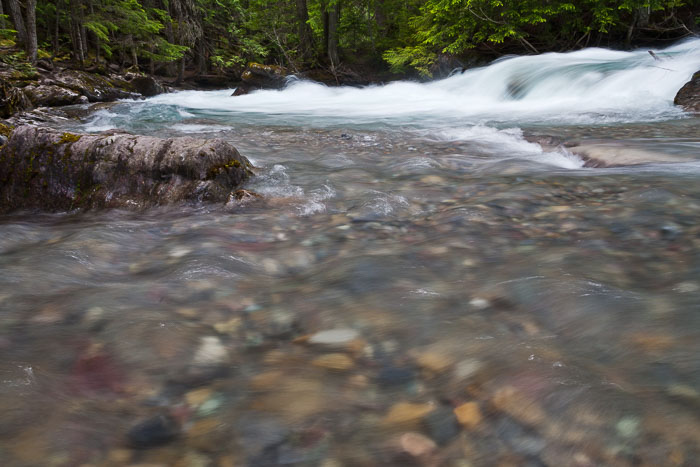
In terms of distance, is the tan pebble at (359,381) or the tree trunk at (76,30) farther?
the tree trunk at (76,30)

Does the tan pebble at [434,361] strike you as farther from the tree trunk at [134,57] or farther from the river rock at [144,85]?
the tree trunk at [134,57]

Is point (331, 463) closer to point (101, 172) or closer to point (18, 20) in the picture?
point (101, 172)

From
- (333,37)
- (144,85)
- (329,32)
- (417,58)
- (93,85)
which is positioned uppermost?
(329,32)

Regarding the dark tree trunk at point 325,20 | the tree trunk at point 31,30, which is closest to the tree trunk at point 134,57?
the tree trunk at point 31,30

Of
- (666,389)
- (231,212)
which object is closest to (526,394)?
(666,389)

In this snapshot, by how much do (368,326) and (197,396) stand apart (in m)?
0.79

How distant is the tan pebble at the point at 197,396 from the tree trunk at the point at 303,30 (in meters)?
25.1

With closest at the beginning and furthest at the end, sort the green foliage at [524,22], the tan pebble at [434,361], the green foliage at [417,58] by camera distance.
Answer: the tan pebble at [434,361]
the green foliage at [524,22]
the green foliage at [417,58]

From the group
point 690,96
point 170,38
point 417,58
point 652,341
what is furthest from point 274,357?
point 170,38

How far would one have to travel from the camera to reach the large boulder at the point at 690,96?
860 cm

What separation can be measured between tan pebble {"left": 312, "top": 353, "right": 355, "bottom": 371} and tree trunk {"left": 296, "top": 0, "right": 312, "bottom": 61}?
24.9m

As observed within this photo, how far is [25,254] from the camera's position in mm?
2826

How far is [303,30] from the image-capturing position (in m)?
23.5

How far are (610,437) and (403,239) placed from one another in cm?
193
